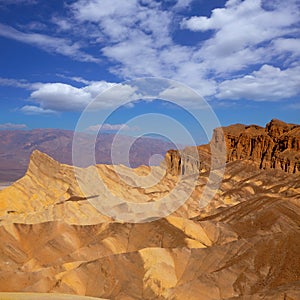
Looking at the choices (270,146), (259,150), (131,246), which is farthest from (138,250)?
(259,150)

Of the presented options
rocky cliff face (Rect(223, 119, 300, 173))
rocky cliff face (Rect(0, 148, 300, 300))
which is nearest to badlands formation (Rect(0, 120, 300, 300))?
rocky cliff face (Rect(0, 148, 300, 300))

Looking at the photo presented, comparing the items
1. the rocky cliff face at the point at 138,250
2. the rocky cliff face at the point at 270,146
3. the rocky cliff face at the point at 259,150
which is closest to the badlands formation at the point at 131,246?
the rocky cliff face at the point at 138,250

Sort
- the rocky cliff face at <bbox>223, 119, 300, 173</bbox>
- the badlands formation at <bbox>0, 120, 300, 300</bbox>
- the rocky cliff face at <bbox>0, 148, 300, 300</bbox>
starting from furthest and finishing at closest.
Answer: the rocky cliff face at <bbox>223, 119, 300, 173</bbox> → the badlands formation at <bbox>0, 120, 300, 300</bbox> → the rocky cliff face at <bbox>0, 148, 300, 300</bbox>

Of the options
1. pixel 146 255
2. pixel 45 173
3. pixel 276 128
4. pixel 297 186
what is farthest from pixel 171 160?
pixel 146 255

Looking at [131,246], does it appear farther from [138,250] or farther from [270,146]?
[270,146]

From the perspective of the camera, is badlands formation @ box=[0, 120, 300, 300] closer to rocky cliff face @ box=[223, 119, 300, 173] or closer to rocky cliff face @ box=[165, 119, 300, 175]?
rocky cliff face @ box=[223, 119, 300, 173]

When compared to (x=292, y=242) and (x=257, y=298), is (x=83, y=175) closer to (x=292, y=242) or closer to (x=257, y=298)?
(x=292, y=242)

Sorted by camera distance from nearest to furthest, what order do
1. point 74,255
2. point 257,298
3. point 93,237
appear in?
point 257,298, point 74,255, point 93,237
